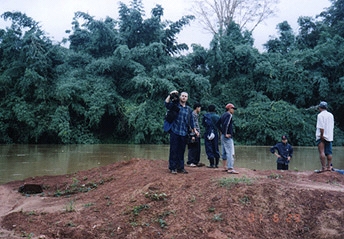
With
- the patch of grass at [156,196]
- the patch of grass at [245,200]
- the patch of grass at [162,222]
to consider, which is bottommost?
the patch of grass at [162,222]

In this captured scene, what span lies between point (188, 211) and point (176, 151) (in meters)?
2.06

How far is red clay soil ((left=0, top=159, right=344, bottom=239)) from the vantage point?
4.66 meters

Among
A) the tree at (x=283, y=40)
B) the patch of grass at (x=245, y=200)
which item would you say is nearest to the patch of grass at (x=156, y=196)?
the patch of grass at (x=245, y=200)

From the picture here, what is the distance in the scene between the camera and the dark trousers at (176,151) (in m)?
6.98

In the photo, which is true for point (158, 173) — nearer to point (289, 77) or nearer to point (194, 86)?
point (194, 86)

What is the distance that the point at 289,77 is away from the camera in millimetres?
22562

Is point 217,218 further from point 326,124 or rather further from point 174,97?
point 326,124

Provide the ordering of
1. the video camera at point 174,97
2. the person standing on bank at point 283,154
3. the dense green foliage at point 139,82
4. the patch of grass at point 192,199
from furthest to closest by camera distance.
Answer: the dense green foliage at point 139,82 → the person standing on bank at point 283,154 → the video camera at point 174,97 → the patch of grass at point 192,199

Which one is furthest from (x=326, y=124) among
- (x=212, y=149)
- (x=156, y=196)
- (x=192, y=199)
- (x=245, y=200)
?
(x=156, y=196)

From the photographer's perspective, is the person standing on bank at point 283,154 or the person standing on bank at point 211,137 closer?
the person standing on bank at point 211,137

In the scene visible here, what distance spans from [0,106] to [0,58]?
372 centimetres

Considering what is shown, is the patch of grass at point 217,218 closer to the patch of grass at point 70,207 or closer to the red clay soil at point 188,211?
the red clay soil at point 188,211

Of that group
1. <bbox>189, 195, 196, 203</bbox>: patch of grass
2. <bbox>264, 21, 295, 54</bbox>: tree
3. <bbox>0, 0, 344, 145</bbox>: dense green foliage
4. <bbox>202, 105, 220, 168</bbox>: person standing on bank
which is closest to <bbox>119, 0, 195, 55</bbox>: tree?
<bbox>0, 0, 344, 145</bbox>: dense green foliage

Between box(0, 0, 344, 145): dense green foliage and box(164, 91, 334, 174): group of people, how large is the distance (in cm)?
1080
